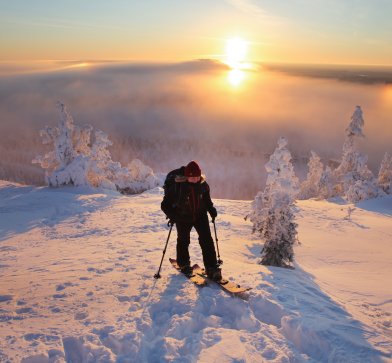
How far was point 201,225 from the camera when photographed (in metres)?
7.04

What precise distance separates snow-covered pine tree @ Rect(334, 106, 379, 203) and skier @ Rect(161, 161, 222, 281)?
36.6 metres

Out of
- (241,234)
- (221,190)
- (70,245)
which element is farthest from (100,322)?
(221,190)

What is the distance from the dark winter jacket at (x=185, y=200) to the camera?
675cm

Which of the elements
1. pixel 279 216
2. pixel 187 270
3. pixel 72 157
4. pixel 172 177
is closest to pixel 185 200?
pixel 172 177

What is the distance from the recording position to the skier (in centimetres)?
668

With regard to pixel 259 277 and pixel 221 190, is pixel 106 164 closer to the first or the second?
pixel 259 277

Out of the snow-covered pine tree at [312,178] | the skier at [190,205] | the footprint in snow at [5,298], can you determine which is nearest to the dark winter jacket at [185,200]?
the skier at [190,205]

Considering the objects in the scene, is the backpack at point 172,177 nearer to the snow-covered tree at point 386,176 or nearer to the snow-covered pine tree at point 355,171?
the snow-covered pine tree at point 355,171

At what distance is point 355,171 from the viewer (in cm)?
4350

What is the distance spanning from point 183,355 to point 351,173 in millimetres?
43324

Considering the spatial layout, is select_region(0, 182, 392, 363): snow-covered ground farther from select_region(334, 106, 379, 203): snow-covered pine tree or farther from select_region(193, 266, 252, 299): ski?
select_region(334, 106, 379, 203): snow-covered pine tree

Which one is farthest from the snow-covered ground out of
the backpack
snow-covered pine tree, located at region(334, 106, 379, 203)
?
snow-covered pine tree, located at region(334, 106, 379, 203)

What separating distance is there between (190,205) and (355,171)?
4194 centimetres

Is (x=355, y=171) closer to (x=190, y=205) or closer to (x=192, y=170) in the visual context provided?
(x=190, y=205)
